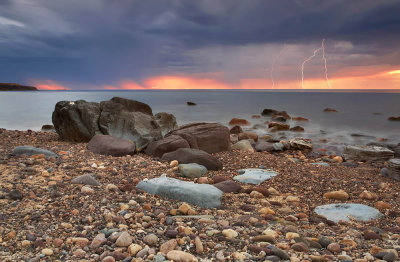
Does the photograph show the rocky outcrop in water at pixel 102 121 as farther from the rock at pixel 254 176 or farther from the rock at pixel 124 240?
the rock at pixel 124 240

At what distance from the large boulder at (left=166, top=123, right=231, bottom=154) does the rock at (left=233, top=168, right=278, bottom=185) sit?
72.8 inches

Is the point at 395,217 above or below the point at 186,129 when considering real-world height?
→ below

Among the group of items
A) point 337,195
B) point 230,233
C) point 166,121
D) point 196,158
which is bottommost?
point 337,195

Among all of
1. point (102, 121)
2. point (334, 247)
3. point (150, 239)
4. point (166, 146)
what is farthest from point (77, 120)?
point (334, 247)

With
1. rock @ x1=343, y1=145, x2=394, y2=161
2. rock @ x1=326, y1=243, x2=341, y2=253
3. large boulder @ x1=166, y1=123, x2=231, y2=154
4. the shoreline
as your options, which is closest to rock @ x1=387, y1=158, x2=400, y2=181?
the shoreline

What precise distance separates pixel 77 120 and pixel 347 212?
287 inches

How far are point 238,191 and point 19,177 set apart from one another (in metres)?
3.19

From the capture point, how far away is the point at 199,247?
2764 millimetres

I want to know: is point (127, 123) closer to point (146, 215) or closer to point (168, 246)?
point (146, 215)

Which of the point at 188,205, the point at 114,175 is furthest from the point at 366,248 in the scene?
the point at 114,175

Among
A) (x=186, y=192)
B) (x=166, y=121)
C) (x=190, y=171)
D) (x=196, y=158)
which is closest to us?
(x=186, y=192)

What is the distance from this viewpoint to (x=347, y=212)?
14.0 feet

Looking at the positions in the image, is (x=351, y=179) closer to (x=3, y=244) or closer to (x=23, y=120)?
(x=3, y=244)

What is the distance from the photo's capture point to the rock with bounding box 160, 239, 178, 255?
271cm
